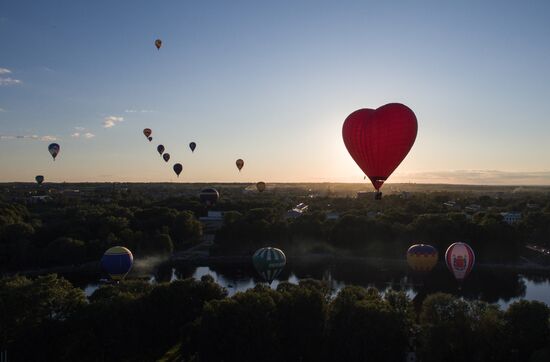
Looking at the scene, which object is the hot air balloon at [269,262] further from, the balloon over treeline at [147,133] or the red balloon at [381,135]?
the balloon over treeline at [147,133]

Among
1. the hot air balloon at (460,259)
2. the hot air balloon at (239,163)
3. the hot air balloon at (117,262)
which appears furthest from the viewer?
the hot air balloon at (239,163)

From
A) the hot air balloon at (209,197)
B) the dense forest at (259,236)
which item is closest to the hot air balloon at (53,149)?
the dense forest at (259,236)

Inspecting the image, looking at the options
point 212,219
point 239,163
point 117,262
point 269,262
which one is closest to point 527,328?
point 269,262

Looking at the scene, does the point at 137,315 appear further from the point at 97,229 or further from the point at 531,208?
the point at 531,208

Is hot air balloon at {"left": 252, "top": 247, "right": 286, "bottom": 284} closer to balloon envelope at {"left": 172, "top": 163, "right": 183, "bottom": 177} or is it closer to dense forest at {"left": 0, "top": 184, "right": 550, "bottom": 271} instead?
dense forest at {"left": 0, "top": 184, "right": 550, "bottom": 271}

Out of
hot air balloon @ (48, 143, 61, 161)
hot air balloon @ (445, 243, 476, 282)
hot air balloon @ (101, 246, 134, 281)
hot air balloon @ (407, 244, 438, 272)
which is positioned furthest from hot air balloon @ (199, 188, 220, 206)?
hot air balloon @ (445, 243, 476, 282)

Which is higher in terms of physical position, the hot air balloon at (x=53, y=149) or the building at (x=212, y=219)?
the hot air balloon at (x=53, y=149)

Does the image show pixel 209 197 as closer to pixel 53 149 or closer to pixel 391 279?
pixel 53 149
